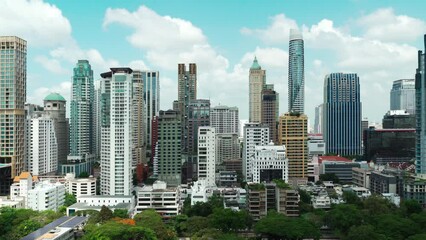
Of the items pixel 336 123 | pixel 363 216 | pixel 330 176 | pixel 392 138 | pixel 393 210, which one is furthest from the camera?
pixel 336 123

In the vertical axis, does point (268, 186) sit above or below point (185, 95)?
below

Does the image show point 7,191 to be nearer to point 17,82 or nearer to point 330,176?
point 17,82

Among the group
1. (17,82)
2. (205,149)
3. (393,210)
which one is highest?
(17,82)

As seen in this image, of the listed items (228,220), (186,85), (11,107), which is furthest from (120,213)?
(186,85)

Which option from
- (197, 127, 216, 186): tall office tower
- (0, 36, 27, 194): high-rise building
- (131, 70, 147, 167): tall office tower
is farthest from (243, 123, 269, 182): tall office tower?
(0, 36, 27, 194): high-rise building

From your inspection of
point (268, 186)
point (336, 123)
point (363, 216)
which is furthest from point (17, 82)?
point (336, 123)

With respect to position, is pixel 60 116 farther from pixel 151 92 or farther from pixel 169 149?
pixel 151 92

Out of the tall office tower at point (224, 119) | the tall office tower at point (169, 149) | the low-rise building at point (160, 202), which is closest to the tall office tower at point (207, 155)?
the tall office tower at point (169, 149)

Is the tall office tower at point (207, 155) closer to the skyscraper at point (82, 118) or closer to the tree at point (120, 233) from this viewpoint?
the skyscraper at point (82, 118)

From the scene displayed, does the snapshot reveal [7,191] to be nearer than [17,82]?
Yes
